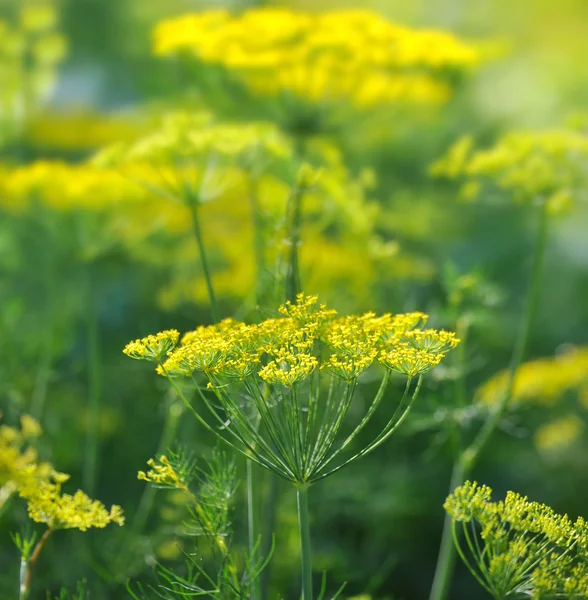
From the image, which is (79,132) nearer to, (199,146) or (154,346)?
(199,146)

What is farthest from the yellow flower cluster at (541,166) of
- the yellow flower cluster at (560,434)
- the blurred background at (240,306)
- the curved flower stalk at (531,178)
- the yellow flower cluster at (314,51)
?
the yellow flower cluster at (560,434)

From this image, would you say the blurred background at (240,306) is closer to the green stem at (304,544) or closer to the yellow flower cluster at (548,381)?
the yellow flower cluster at (548,381)

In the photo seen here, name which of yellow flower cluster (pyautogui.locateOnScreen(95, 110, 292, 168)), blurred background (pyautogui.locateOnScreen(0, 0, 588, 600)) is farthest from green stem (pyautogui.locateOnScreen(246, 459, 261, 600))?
yellow flower cluster (pyautogui.locateOnScreen(95, 110, 292, 168))

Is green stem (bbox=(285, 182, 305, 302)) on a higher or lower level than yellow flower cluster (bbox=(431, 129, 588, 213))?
lower

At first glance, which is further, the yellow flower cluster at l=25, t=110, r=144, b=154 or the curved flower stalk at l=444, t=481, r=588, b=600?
the yellow flower cluster at l=25, t=110, r=144, b=154

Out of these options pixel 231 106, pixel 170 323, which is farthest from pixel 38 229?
pixel 231 106

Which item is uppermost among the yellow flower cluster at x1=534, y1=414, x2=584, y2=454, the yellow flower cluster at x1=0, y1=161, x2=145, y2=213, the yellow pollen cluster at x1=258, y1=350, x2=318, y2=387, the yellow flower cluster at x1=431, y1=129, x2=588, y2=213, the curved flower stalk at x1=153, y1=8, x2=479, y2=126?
the curved flower stalk at x1=153, y1=8, x2=479, y2=126

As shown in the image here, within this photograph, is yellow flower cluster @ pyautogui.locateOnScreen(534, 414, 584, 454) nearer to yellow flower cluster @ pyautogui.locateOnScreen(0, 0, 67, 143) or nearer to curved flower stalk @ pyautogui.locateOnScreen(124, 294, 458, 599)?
curved flower stalk @ pyautogui.locateOnScreen(124, 294, 458, 599)
